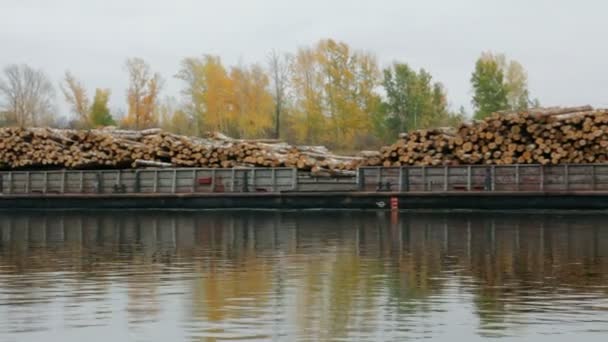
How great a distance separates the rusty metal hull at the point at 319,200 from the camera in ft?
110

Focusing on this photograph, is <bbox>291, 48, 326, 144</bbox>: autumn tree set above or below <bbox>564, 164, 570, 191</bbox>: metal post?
above

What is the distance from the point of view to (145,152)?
42.2m

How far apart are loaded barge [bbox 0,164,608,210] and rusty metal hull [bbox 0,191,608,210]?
0.03 meters

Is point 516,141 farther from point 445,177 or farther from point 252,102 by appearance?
point 252,102

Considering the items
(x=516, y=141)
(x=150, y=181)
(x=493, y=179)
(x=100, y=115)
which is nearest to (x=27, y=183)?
(x=150, y=181)

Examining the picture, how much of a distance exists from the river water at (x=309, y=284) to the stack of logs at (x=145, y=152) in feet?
44.9

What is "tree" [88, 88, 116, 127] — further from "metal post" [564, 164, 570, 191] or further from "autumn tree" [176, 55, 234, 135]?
"metal post" [564, 164, 570, 191]

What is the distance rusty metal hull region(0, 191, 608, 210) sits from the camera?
110 feet

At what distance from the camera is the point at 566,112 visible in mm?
35688

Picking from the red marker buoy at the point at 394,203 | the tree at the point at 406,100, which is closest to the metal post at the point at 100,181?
the red marker buoy at the point at 394,203

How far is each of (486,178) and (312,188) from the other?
6.47 metres

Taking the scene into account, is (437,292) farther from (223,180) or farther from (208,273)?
(223,180)

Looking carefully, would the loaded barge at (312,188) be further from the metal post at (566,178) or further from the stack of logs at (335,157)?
the stack of logs at (335,157)

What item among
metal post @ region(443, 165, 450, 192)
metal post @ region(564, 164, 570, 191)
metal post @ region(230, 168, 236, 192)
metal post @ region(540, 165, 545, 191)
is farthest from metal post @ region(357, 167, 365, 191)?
metal post @ region(564, 164, 570, 191)
